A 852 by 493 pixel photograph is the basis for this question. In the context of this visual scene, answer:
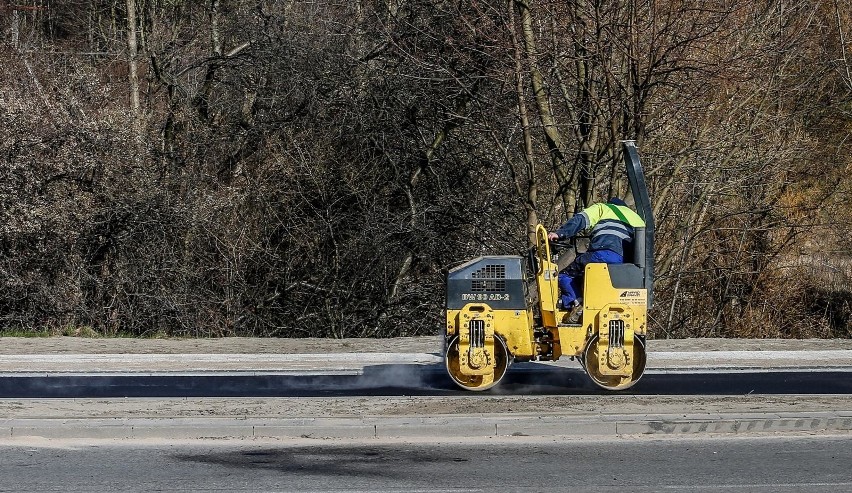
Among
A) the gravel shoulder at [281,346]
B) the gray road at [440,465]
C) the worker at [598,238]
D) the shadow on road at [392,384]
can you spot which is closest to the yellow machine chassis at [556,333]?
the worker at [598,238]

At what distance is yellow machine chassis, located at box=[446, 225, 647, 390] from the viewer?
10703 millimetres

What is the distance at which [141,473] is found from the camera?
7914mm

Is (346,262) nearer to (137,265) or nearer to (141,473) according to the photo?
(137,265)

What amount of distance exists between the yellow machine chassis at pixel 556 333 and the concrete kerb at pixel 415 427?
1.46 meters

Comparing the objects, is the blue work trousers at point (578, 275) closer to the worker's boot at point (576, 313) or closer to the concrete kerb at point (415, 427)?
the worker's boot at point (576, 313)

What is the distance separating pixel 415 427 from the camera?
921cm

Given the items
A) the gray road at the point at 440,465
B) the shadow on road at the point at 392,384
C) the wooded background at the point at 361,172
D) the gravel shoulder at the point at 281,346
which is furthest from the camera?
the wooded background at the point at 361,172

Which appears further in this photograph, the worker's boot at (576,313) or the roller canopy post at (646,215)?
the worker's boot at (576,313)

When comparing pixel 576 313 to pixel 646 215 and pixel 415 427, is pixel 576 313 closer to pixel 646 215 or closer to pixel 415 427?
pixel 646 215

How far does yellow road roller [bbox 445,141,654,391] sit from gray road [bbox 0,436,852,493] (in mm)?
1816

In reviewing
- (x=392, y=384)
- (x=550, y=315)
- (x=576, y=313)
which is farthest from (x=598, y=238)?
(x=392, y=384)

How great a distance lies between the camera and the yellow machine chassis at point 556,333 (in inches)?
421

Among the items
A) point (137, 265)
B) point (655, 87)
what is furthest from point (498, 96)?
point (137, 265)

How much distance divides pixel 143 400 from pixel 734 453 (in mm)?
5379
